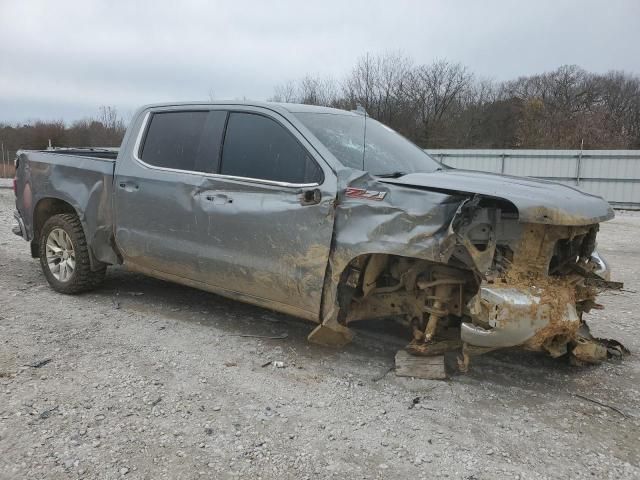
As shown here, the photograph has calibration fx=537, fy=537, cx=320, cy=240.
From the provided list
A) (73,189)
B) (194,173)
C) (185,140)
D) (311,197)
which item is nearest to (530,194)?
(311,197)

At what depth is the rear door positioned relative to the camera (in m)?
4.32

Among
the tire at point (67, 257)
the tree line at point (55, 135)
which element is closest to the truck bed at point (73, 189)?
the tire at point (67, 257)

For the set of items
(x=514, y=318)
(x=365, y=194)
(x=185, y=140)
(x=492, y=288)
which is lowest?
(x=514, y=318)

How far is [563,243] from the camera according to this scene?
3.56 meters

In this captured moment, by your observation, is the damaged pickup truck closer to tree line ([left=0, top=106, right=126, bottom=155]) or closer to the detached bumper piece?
the detached bumper piece

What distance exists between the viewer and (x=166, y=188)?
14.6 feet

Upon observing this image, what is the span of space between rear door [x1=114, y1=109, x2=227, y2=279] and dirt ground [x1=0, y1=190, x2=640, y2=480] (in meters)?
0.62

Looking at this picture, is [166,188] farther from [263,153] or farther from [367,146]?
[367,146]

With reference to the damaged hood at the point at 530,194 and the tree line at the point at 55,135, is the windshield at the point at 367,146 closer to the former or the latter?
the damaged hood at the point at 530,194

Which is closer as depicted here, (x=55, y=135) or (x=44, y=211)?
(x=44, y=211)

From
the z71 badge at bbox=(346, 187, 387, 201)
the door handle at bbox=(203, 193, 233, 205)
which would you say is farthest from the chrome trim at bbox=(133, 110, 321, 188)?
the z71 badge at bbox=(346, 187, 387, 201)

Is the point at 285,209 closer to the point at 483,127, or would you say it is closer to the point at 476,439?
the point at 476,439

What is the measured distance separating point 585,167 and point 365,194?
17949mm

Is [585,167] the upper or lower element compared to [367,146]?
lower
